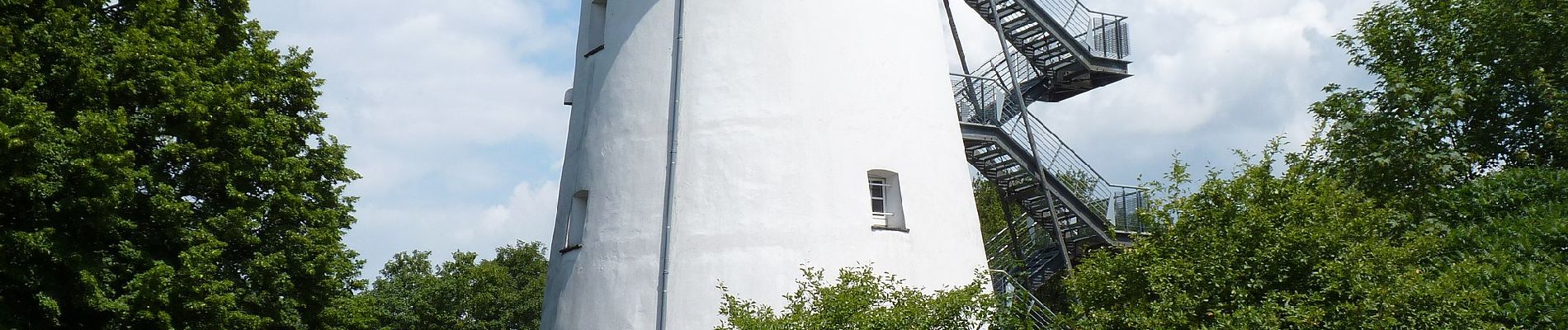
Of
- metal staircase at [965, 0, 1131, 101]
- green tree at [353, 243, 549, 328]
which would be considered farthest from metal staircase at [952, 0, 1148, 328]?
green tree at [353, 243, 549, 328]

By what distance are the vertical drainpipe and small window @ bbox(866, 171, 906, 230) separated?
2394mm

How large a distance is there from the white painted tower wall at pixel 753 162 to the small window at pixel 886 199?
0.44 feet

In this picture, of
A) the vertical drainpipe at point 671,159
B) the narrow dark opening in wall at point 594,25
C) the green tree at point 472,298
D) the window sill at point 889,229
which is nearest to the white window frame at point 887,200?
the window sill at point 889,229

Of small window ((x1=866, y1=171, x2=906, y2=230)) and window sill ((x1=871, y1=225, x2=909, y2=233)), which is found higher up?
small window ((x1=866, y1=171, x2=906, y2=230))

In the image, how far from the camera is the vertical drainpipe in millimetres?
16016

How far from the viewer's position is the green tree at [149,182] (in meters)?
16.2

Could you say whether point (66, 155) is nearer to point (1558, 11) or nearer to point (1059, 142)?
point (1059, 142)

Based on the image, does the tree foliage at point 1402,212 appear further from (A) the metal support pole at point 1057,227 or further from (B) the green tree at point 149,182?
(B) the green tree at point 149,182

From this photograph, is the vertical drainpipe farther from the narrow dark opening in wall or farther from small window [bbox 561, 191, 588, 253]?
the narrow dark opening in wall

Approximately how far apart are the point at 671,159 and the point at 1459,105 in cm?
914

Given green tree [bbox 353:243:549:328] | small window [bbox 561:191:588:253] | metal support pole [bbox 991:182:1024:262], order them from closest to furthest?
small window [bbox 561:191:588:253] → metal support pole [bbox 991:182:1024:262] → green tree [bbox 353:243:549:328]

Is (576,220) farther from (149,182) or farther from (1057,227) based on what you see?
(1057,227)

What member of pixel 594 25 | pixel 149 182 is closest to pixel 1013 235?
pixel 594 25

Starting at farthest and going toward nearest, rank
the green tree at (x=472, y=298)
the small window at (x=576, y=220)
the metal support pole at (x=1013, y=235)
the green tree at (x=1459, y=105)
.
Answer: the green tree at (x=472, y=298)
the metal support pole at (x=1013, y=235)
the small window at (x=576, y=220)
the green tree at (x=1459, y=105)
